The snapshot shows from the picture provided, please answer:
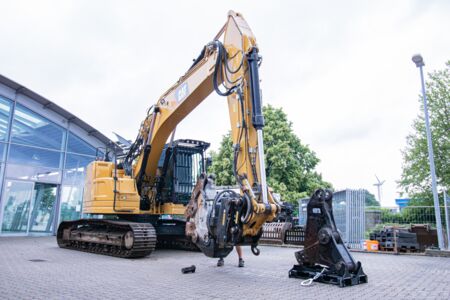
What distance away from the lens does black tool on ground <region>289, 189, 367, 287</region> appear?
19.8 feet

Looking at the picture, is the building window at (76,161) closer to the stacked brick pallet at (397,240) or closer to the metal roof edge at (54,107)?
the metal roof edge at (54,107)

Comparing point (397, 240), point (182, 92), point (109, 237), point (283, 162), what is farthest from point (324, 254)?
point (283, 162)

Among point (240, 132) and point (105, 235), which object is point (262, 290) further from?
point (105, 235)

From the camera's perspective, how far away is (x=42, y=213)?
1700 centimetres

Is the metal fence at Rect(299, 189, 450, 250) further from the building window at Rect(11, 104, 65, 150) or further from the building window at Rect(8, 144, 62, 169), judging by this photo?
the building window at Rect(11, 104, 65, 150)

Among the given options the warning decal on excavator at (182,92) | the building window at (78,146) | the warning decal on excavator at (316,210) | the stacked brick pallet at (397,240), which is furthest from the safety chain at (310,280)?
the building window at (78,146)

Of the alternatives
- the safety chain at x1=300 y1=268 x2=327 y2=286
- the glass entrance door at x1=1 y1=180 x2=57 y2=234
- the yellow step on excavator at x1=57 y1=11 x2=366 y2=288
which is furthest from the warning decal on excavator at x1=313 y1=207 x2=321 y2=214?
the glass entrance door at x1=1 y1=180 x2=57 y2=234

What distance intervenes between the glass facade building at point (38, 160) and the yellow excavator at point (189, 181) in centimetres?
481

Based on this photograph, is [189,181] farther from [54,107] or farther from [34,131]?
[54,107]

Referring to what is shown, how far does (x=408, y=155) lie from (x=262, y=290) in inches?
761

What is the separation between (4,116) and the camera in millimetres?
16156

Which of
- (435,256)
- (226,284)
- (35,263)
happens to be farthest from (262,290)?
(435,256)

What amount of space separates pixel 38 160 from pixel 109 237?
872cm

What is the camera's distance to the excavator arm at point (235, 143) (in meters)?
6.03
